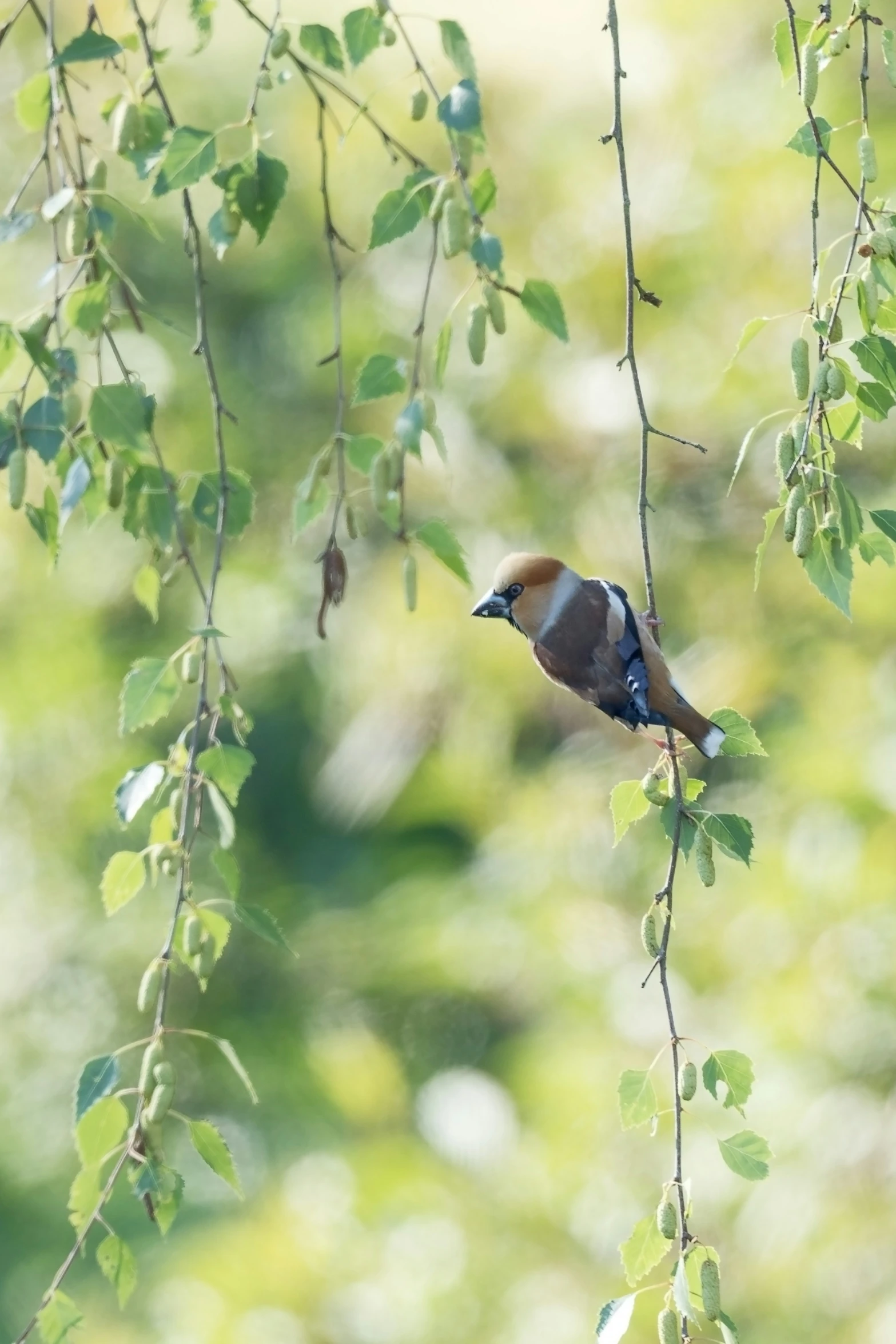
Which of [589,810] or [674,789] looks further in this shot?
[589,810]

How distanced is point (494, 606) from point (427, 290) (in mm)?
280

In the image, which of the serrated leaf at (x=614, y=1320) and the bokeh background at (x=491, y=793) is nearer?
the serrated leaf at (x=614, y=1320)

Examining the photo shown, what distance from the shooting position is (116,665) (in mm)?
2992

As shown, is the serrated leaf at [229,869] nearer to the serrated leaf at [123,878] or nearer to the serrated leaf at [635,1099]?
the serrated leaf at [123,878]

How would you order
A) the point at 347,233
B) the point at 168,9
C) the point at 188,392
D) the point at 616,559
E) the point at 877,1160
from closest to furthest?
the point at 877,1160
the point at 616,559
the point at 347,233
the point at 188,392
the point at 168,9

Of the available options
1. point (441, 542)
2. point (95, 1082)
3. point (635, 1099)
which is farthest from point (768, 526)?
point (95, 1082)

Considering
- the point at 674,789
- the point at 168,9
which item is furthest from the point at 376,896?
the point at 674,789

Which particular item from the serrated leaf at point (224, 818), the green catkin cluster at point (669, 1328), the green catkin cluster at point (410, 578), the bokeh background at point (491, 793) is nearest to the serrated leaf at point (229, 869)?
the serrated leaf at point (224, 818)

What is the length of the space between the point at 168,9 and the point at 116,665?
1.34 metres

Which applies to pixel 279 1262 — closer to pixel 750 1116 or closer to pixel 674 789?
pixel 750 1116

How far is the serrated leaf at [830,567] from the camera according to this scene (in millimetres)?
576

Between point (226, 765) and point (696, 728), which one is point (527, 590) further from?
point (226, 765)

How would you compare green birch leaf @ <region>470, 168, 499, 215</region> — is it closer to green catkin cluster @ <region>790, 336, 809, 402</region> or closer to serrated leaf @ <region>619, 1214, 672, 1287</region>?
green catkin cluster @ <region>790, 336, 809, 402</region>

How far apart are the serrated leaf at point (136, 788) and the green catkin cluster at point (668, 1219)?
0.81 feet
